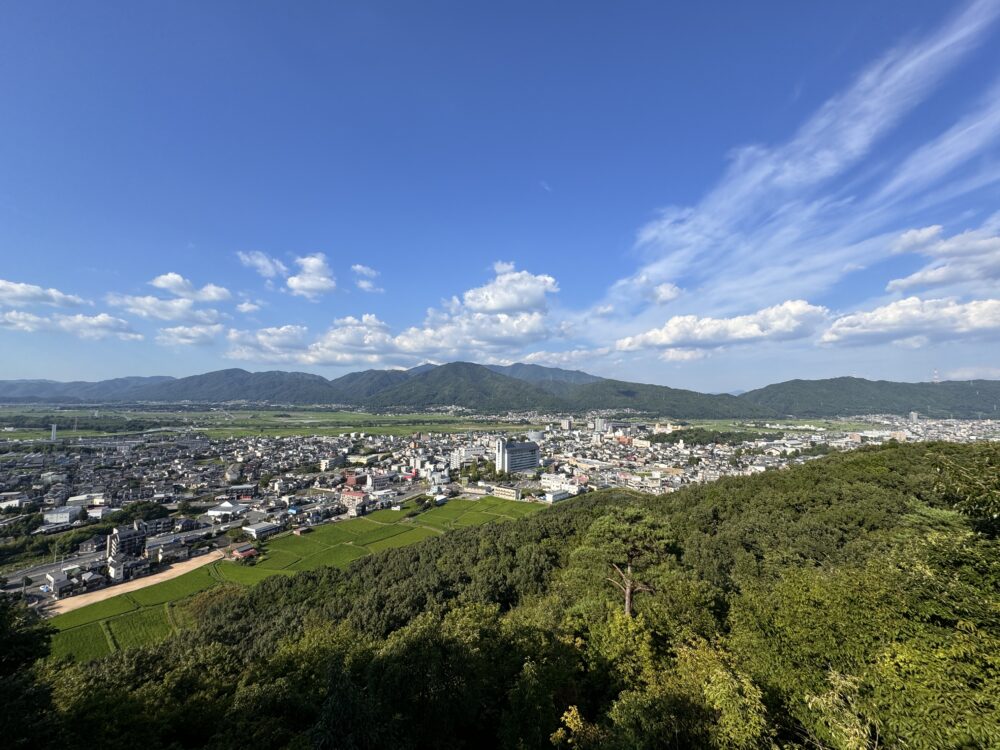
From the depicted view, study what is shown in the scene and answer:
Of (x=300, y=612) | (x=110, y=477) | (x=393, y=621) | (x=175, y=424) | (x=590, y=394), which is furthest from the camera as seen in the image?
(x=590, y=394)

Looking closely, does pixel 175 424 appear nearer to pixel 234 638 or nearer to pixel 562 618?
pixel 234 638

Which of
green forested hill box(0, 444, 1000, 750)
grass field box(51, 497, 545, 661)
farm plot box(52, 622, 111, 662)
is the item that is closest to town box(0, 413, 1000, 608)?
grass field box(51, 497, 545, 661)

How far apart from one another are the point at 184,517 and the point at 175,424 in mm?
91731

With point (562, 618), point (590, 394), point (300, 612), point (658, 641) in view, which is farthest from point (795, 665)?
point (590, 394)

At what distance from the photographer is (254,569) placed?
27.1 meters

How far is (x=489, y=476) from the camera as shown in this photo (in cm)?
5681

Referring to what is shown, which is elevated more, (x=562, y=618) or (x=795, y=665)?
(x=795, y=665)

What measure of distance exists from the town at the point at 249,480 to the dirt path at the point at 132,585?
2.53 feet

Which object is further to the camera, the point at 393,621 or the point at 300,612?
A: the point at 300,612

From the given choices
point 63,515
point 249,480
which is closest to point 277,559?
point 63,515

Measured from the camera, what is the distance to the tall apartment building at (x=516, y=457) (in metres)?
60.6

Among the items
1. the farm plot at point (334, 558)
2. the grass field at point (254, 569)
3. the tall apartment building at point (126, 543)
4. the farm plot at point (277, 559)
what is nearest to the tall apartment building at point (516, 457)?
the grass field at point (254, 569)

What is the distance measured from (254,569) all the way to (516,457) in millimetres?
39652

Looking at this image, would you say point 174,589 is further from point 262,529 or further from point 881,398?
point 881,398
